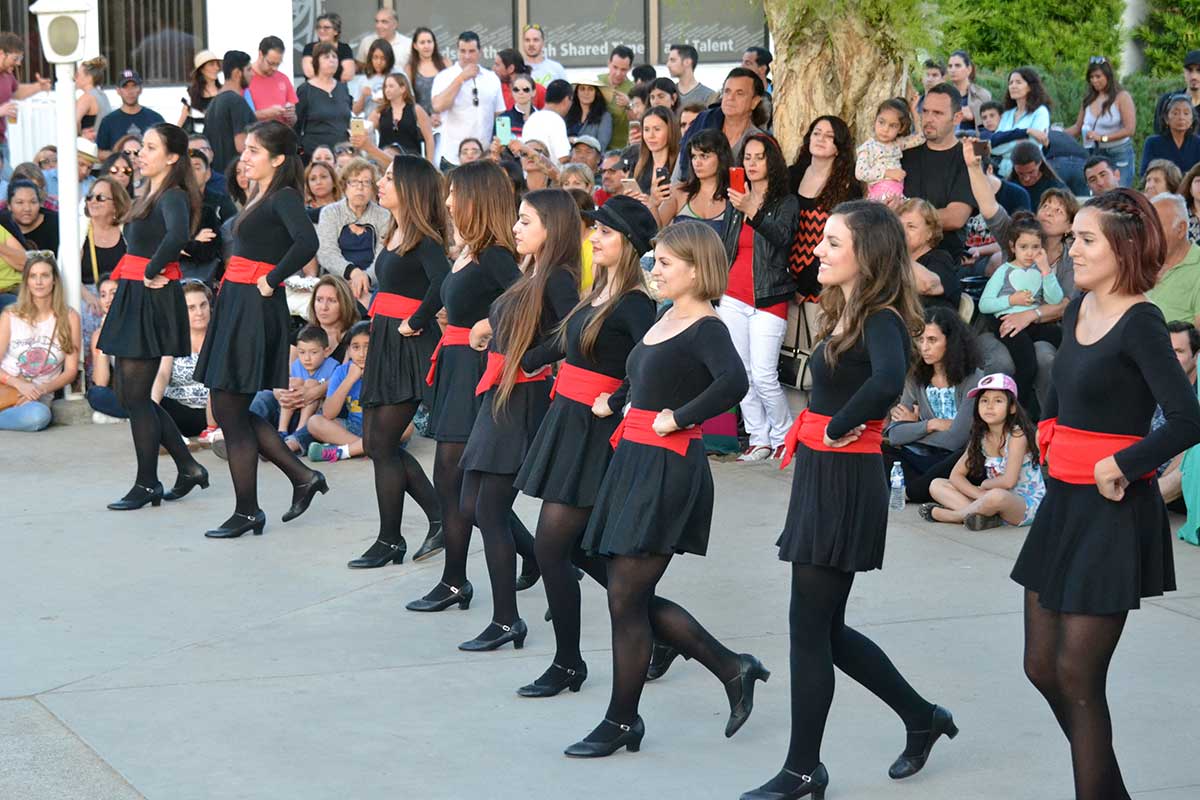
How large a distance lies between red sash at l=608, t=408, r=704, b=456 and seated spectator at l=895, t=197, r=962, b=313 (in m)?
4.16

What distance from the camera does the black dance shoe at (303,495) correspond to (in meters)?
8.15

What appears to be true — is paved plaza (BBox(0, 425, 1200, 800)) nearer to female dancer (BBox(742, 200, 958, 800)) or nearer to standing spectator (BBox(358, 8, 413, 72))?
female dancer (BBox(742, 200, 958, 800))

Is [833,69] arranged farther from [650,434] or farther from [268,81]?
[268,81]

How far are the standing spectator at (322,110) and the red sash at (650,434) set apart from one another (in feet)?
31.1

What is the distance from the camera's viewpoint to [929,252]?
354 inches

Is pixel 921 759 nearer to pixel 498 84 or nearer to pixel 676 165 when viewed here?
pixel 676 165

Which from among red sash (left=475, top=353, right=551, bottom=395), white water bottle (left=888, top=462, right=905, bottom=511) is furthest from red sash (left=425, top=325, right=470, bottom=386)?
white water bottle (left=888, top=462, right=905, bottom=511)

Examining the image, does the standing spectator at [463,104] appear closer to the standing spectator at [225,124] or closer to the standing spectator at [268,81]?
the standing spectator at [268,81]

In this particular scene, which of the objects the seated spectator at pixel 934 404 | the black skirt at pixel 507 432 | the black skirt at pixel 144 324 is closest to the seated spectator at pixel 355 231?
the black skirt at pixel 144 324

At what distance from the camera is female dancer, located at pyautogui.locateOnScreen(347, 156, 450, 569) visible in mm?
7047

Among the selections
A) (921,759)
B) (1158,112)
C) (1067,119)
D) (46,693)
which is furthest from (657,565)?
(1067,119)

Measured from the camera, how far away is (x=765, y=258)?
9422 millimetres

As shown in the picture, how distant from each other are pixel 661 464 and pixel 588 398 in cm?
60

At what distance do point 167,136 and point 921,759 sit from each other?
5054 mm
